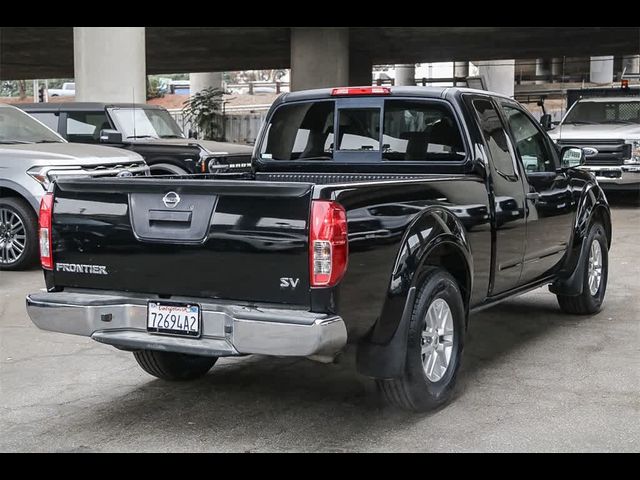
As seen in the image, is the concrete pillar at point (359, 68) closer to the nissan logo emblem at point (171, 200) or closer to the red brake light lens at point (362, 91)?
the red brake light lens at point (362, 91)

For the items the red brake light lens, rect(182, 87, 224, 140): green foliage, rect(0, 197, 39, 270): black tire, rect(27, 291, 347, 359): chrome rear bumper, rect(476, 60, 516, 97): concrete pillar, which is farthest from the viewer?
rect(476, 60, 516, 97): concrete pillar

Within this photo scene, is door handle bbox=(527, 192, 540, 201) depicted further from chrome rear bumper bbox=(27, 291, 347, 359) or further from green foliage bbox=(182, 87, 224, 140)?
green foliage bbox=(182, 87, 224, 140)

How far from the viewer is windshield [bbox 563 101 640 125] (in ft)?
59.8

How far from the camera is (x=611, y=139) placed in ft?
55.5

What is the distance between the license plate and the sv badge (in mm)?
500

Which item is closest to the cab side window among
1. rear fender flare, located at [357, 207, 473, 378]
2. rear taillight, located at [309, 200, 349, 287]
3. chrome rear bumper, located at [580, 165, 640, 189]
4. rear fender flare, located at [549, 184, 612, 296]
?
rear fender flare, located at [549, 184, 612, 296]

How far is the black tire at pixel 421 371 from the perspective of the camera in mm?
5215

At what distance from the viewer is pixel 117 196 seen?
17.1ft

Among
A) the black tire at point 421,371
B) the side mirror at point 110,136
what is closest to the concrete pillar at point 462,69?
the side mirror at point 110,136

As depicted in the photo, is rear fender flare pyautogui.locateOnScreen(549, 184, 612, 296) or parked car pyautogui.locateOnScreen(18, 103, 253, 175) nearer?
rear fender flare pyautogui.locateOnScreen(549, 184, 612, 296)

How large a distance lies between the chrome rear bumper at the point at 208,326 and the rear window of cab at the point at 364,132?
2208 mm
